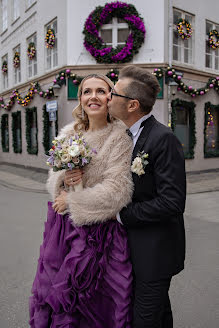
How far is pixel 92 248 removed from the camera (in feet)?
6.29

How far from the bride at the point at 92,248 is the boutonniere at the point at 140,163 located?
0.30 feet

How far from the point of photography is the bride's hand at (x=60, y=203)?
201cm

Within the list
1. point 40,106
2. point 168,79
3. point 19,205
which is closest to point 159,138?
point 19,205

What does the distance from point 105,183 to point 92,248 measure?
0.41m

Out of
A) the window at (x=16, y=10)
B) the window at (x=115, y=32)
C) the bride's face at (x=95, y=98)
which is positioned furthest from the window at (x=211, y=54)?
the bride's face at (x=95, y=98)

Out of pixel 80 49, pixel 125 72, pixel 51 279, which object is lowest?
pixel 51 279

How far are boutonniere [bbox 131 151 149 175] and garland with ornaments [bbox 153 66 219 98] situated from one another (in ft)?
35.7

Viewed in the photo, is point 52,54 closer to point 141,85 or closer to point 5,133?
point 5,133

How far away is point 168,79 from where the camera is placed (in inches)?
488

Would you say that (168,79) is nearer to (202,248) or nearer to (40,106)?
(40,106)

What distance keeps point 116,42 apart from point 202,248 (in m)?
9.79

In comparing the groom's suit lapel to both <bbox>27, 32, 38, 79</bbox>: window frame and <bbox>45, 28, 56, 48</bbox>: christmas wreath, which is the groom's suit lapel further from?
<bbox>27, 32, 38, 79</bbox>: window frame

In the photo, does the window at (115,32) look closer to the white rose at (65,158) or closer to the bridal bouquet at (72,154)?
the bridal bouquet at (72,154)

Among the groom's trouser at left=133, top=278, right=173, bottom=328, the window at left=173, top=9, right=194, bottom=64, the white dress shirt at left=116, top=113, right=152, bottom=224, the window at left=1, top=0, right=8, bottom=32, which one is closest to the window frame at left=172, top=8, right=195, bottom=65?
the window at left=173, top=9, right=194, bottom=64
